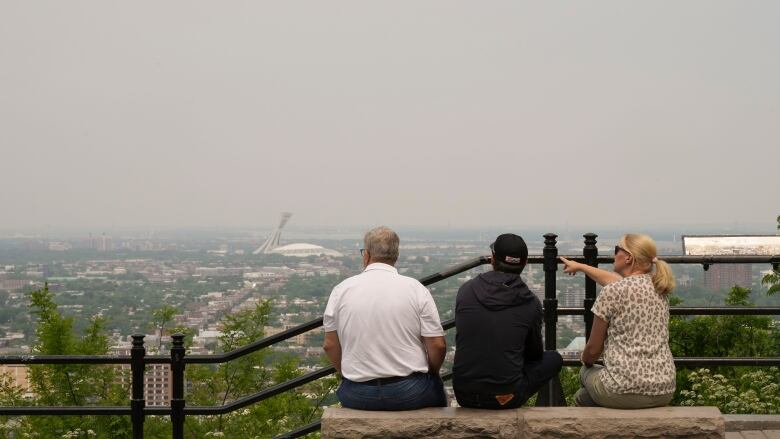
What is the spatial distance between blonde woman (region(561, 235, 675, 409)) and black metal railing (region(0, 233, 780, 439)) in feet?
3.45

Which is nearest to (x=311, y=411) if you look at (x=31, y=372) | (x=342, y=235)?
(x=31, y=372)

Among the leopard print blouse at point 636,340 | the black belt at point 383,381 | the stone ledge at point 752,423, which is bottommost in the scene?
the stone ledge at point 752,423

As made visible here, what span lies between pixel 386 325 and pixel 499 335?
609 millimetres

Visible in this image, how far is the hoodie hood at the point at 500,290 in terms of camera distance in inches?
206

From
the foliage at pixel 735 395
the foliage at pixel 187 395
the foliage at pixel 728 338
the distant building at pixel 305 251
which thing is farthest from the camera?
the distant building at pixel 305 251

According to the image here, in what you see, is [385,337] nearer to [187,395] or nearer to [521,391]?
[521,391]

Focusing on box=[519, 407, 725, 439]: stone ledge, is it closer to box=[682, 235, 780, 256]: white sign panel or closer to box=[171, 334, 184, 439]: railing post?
box=[682, 235, 780, 256]: white sign panel

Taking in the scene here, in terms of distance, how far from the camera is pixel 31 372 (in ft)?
40.3

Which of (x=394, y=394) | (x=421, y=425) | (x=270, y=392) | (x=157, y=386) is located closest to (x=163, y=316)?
(x=157, y=386)

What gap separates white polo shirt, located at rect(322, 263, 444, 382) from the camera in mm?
5215

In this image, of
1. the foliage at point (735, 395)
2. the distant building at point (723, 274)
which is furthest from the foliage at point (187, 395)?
the distant building at point (723, 274)

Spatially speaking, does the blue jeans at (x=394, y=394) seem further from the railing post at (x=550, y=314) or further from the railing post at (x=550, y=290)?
the railing post at (x=550, y=290)

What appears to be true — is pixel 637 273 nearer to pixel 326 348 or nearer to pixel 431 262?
pixel 326 348

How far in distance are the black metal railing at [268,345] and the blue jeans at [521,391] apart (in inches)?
37.0
